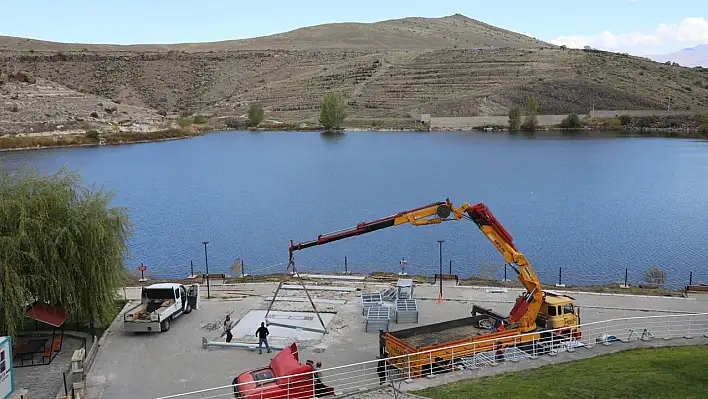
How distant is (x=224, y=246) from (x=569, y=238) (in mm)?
21816

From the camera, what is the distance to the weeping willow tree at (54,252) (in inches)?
735

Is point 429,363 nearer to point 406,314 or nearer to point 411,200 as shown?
point 406,314

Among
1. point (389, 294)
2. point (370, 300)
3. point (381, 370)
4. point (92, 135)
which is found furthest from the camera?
point (92, 135)

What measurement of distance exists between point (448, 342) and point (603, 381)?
14.6 feet

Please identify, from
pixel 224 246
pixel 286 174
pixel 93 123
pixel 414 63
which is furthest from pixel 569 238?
pixel 414 63

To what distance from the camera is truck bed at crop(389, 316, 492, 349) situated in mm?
17781

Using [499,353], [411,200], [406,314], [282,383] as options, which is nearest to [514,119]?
[411,200]

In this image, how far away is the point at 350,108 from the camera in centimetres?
13725

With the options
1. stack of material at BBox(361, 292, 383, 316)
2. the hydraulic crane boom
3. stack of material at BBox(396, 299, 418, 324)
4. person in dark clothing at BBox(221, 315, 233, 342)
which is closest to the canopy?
person in dark clothing at BBox(221, 315, 233, 342)

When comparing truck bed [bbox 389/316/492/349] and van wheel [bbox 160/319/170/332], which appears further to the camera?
van wheel [bbox 160/319/170/332]

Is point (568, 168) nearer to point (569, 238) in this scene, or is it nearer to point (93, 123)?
point (569, 238)

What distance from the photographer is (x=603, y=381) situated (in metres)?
13.7

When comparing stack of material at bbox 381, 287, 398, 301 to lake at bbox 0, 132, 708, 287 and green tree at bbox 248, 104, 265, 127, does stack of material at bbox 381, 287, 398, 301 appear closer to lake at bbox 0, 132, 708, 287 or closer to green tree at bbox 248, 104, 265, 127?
lake at bbox 0, 132, 708, 287

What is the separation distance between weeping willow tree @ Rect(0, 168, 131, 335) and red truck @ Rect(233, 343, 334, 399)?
7689mm
